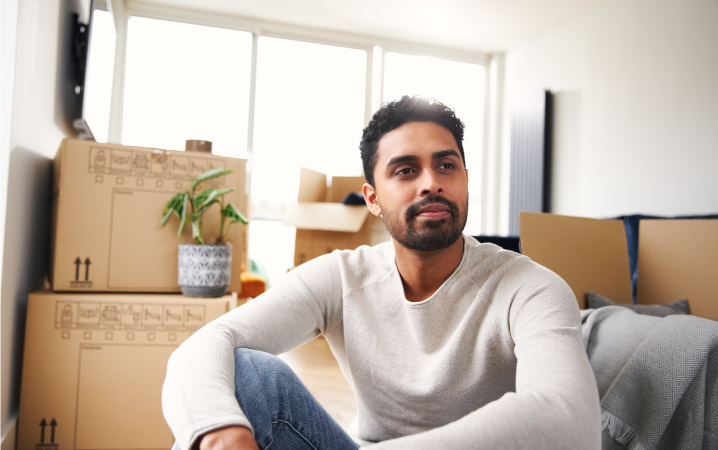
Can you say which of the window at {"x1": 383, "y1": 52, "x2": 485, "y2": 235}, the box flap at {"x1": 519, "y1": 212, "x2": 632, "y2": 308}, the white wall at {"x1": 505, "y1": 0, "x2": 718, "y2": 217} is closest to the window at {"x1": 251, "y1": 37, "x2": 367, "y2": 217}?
the window at {"x1": 383, "y1": 52, "x2": 485, "y2": 235}

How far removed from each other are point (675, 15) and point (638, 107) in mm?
565

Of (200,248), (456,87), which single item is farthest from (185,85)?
(200,248)

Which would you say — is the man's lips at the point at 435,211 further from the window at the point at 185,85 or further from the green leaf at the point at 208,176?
the window at the point at 185,85

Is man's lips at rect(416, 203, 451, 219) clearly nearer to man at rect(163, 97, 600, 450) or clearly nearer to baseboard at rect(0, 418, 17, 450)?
man at rect(163, 97, 600, 450)

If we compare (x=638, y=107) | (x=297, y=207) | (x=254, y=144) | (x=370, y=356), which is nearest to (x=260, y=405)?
(x=370, y=356)

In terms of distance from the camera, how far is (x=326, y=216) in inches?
129

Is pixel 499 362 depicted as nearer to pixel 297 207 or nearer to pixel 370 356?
pixel 370 356

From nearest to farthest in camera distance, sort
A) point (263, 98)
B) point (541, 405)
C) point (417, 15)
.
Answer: point (541, 405)
point (417, 15)
point (263, 98)

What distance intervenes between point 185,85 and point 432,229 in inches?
145

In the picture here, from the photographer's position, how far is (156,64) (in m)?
4.09

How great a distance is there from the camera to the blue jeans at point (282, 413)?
0.82 metres

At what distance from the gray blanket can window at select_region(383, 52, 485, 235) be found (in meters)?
3.84

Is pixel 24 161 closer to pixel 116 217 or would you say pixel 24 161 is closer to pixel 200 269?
pixel 116 217

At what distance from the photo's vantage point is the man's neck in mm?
1062
